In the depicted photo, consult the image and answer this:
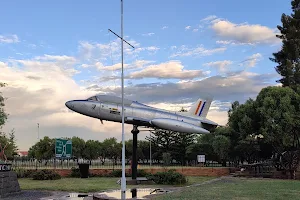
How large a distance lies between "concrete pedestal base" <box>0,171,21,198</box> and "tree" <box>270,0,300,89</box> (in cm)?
2485

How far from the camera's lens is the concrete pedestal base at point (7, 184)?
15435 mm

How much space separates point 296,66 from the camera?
33281 mm

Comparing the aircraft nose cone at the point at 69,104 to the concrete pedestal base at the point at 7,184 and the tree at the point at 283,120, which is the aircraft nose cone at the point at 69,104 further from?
the tree at the point at 283,120

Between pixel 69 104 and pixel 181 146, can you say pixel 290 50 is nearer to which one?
pixel 69 104

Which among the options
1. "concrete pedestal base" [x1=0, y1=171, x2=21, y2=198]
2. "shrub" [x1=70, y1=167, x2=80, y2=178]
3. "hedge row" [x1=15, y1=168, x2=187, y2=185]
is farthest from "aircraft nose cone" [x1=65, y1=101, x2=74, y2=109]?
"concrete pedestal base" [x1=0, y1=171, x2=21, y2=198]

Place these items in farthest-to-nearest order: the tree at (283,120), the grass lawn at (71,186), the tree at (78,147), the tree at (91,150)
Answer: the tree at (91,150) < the tree at (78,147) < the tree at (283,120) < the grass lawn at (71,186)

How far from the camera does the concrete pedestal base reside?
1544cm

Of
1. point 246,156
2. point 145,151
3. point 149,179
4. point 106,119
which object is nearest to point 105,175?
point 106,119

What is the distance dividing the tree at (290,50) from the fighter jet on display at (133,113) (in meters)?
11.6

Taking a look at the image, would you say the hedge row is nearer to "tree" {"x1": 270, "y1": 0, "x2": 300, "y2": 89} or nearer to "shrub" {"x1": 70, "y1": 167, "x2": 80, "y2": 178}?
"shrub" {"x1": 70, "y1": 167, "x2": 80, "y2": 178}

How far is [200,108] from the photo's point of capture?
28938 mm

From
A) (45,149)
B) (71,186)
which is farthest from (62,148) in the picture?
(45,149)

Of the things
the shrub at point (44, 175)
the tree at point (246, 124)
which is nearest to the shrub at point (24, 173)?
the shrub at point (44, 175)

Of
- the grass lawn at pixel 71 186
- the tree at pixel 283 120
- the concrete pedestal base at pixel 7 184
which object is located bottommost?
the grass lawn at pixel 71 186
